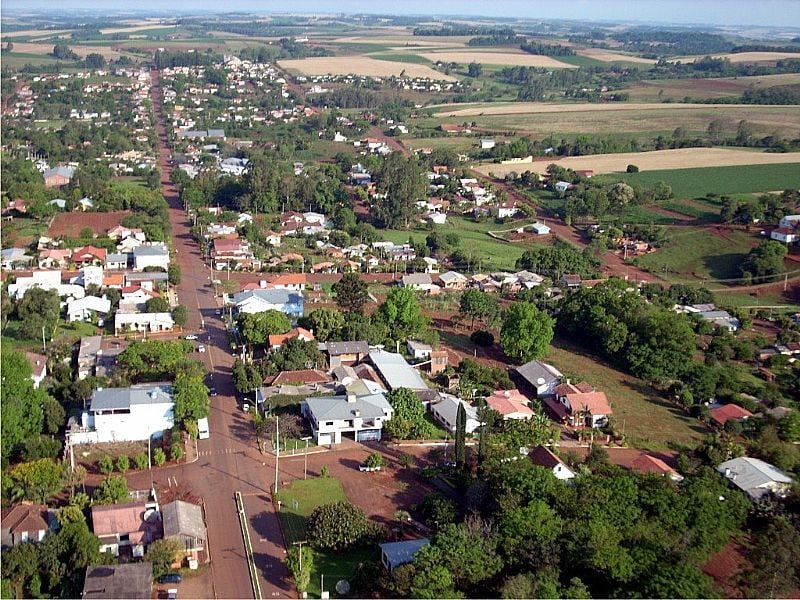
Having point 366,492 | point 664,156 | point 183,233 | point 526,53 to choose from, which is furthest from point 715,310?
point 526,53

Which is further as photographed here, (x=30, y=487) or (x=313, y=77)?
(x=313, y=77)

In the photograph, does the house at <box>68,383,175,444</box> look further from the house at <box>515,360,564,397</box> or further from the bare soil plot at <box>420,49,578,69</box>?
the bare soil plot at <box>420,49,578,69</box>

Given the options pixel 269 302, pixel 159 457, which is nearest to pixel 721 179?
Answer: pixel 269 302

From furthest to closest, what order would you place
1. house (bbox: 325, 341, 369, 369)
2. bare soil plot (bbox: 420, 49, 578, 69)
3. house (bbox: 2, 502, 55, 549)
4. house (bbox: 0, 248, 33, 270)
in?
bare soil plot (bbox: 420, 49, 578, 69), house (bbox: 0, 248, 33, 270), house (bbox: 325, 341, 369, 369), house (bbox: 2, 502, 55, 549)

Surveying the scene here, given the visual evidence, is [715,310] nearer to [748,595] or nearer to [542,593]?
[748,595]

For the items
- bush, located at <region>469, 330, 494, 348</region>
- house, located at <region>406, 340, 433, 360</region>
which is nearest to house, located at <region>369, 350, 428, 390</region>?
house, located at <region>406, 340, 433, 360</region>

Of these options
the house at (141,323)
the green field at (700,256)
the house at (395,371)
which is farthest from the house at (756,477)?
the green field at (700,256)
